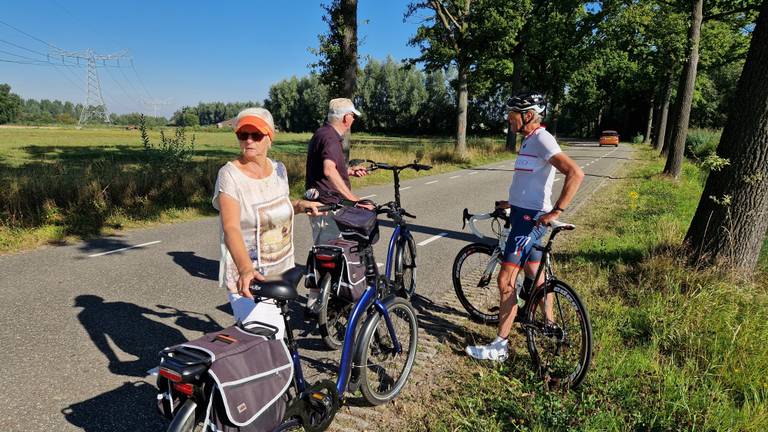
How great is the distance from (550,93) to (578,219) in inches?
1242

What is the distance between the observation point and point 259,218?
2471 mm

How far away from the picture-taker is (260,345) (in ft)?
6.49

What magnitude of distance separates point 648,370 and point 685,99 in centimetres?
1467

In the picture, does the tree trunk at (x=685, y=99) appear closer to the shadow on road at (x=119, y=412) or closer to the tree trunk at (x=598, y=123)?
the shadow on road at (x=119, y=412)

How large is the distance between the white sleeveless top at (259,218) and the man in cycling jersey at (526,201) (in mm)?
1815

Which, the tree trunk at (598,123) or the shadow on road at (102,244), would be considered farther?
the tree trunk at (598,123)

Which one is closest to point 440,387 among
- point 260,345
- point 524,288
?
point 524,288

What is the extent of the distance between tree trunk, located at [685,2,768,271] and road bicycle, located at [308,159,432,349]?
3270 millimetres

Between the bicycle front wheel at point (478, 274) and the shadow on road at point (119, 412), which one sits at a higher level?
the bicycle front wheel at point (478, 274)

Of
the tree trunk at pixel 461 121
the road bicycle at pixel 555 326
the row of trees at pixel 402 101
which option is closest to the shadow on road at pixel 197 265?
the road bicycle at pixel 555 326

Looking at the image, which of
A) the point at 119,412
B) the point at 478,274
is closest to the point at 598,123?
the point at 478,274

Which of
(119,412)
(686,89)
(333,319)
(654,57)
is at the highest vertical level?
(654,57)

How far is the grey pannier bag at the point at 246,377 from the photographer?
68.9 inches

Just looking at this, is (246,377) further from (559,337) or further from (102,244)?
(102,244)
